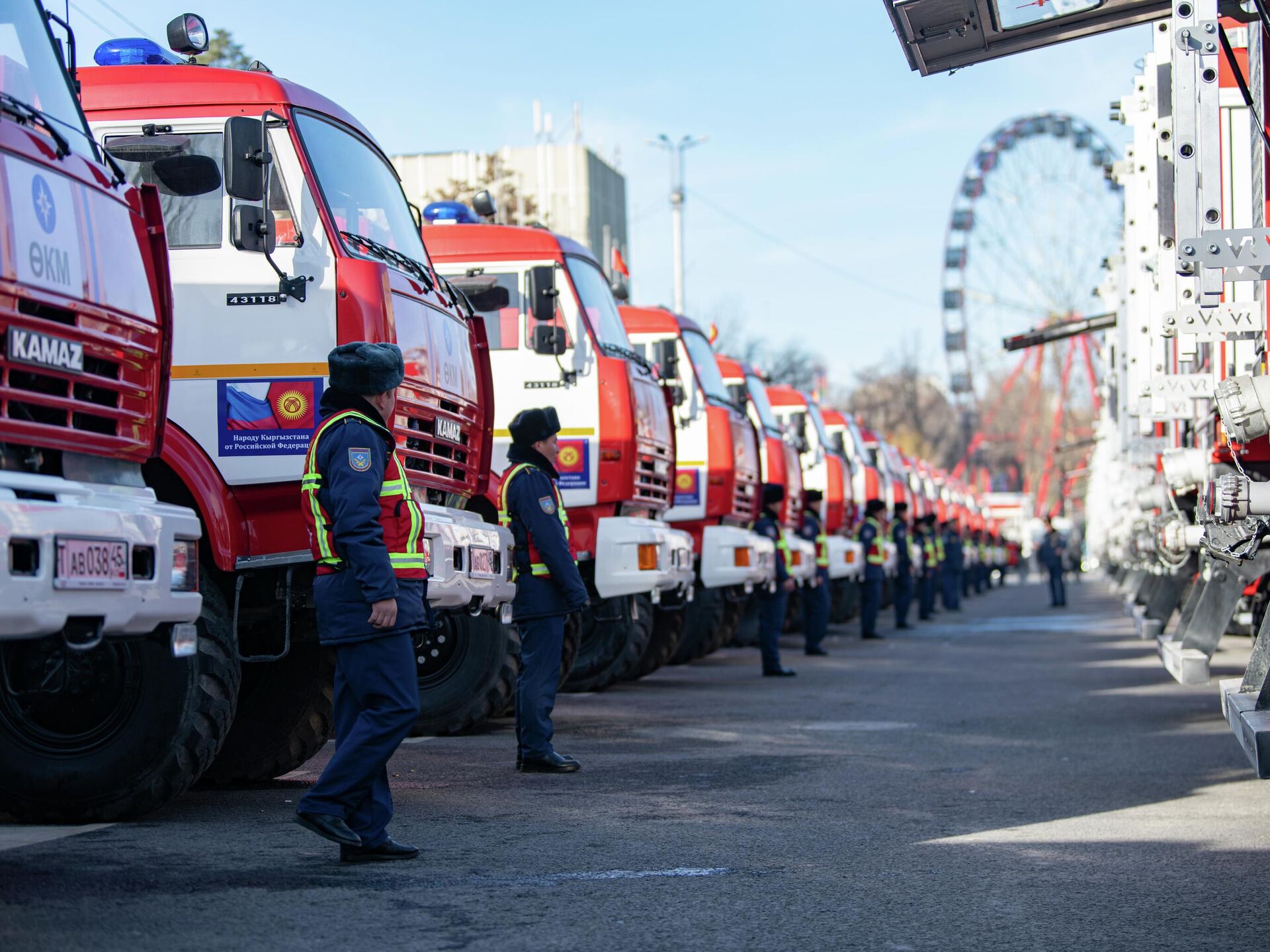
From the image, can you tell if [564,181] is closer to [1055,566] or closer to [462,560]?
[1055,566]

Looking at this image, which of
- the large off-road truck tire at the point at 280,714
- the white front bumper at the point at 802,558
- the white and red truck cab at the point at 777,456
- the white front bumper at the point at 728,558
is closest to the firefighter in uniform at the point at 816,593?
the white and red truck cab at the point at 777,456

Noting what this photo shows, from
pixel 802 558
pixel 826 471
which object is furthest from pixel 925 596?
pixel 802 558

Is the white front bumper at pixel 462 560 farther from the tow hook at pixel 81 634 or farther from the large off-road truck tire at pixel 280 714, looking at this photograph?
the tow hook at pixel 81 634

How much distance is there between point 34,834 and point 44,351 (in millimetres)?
2126

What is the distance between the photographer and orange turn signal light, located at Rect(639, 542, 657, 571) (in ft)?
38.1

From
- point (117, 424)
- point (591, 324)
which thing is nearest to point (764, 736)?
point (591, 324)

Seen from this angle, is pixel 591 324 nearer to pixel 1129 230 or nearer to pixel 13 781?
pixel 1129 230

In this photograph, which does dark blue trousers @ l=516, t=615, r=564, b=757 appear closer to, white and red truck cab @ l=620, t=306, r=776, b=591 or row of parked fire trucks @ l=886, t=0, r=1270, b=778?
row of parked fire trucks @ l=886, t=0, r=1270, b=778

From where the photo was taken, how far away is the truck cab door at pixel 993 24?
800 cm

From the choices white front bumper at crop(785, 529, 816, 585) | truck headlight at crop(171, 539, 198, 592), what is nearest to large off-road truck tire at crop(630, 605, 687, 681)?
white front bumper at crop(785, 529, 816, 585)

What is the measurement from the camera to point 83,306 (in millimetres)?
5273

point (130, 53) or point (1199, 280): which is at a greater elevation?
point (130, 53)

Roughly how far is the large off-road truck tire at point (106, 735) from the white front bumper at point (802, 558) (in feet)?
36.1

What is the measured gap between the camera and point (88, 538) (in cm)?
490
